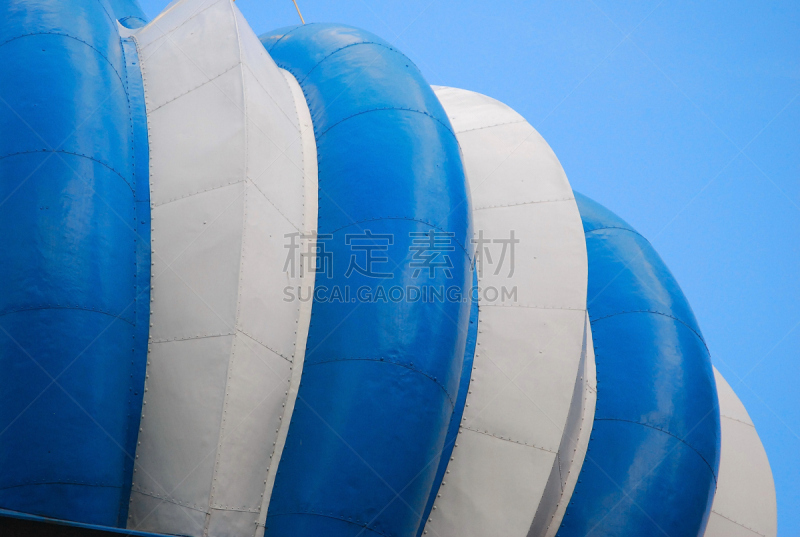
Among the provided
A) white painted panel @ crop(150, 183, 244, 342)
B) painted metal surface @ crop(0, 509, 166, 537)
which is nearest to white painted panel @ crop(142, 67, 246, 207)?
white painted panel @ crop(150, 183, 244, 342)

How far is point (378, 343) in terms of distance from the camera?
18.9 ft

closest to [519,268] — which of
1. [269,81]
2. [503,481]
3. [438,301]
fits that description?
[438,301]

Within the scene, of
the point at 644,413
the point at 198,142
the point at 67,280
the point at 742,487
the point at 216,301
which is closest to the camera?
the point at 67,280

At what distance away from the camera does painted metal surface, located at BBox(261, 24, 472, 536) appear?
18.2 feet

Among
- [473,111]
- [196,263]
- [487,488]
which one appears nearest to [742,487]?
[487,488]

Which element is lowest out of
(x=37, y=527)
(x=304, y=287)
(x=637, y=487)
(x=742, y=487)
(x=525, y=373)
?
(x=742, y=487)

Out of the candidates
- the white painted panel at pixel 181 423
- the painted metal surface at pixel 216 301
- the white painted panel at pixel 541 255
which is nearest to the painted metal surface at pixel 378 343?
the painted metal surface at pixel 216 301

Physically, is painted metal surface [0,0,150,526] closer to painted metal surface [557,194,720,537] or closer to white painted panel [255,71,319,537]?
Answer: white painted panel [255,71,319,537]

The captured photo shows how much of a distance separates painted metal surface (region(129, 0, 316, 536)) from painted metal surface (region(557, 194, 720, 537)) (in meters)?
3.83

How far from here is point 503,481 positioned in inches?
265

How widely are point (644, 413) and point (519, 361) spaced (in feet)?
6.26

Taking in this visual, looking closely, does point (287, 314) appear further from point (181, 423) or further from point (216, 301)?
point (181, 423)

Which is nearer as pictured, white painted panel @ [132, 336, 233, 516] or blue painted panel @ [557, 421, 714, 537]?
white painted panel @ [132, 336, 233, 516]

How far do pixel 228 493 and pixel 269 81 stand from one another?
4.16m
